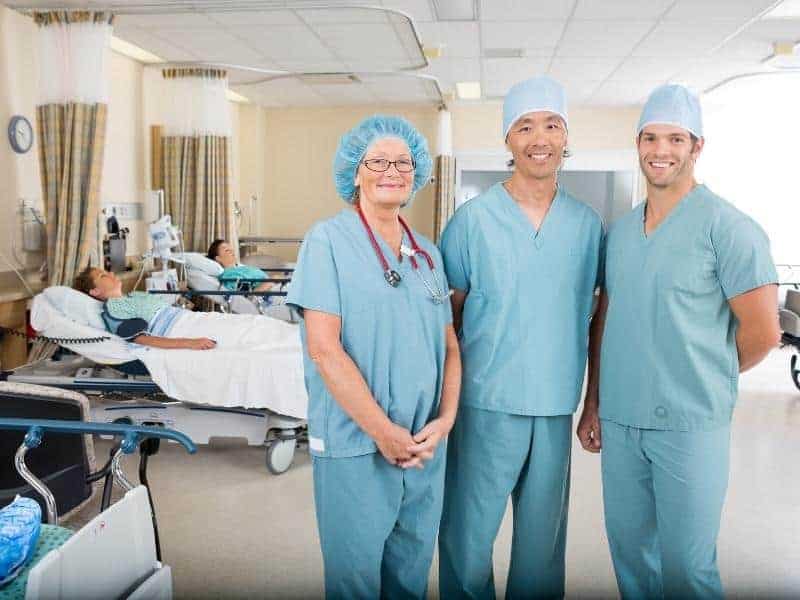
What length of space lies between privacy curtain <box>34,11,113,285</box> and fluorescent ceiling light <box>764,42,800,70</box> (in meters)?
4.28

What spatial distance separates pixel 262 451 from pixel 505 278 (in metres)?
2.14

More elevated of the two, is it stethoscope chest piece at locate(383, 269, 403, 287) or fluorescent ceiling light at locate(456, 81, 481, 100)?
fluorescent ceiling light at locate(456, 81, 481, 100)

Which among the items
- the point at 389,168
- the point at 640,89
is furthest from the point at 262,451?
the point at 640,89

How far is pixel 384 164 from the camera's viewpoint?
1615 millimetres

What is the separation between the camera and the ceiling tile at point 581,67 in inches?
222

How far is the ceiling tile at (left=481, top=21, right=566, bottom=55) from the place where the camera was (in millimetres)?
4609

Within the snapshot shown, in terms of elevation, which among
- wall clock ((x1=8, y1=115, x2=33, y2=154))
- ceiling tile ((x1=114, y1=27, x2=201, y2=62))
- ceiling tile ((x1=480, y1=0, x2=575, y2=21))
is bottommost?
wall clock ((x1=8, y1=115, x2=33, y2=154))

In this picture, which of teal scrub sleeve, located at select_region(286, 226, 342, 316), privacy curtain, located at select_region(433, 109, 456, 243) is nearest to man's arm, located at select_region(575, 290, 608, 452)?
teal scrub sleeve, located at select_region(286, 226, 342, 316)

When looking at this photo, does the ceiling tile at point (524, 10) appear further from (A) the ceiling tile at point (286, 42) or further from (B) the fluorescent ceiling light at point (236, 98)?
(B) the fluorescent ceiling light at point (236, 98)

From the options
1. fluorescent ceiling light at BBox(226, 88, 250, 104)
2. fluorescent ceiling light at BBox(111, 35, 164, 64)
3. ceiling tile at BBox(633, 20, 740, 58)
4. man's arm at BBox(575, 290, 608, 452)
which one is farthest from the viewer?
fluorescent ceiling light at BBox(226, 88, 250, 104)

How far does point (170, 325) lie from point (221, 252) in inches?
78.6

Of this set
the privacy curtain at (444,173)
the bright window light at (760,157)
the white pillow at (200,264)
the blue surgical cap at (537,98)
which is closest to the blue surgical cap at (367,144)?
the blue surgical cap at (537,98)

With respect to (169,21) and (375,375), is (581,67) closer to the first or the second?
(169,21)

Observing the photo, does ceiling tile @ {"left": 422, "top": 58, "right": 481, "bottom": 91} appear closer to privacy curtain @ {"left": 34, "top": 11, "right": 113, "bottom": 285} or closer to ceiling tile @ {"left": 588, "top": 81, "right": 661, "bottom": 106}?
ceiling tile @ {"left": 588, "top": 81, "right": 661, "bottom": 106}
